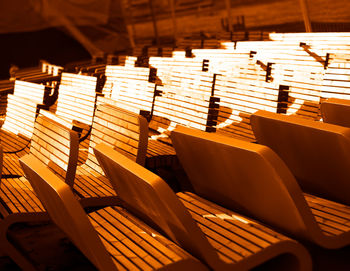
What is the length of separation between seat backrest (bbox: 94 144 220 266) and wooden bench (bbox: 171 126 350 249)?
355mm

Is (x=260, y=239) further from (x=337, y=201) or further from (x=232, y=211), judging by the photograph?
(x=337, y=201)

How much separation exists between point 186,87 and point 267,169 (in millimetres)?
2838

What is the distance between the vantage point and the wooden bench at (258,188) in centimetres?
222

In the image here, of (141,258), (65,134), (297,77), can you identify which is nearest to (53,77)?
(297,77)

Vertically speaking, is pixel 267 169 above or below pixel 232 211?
above

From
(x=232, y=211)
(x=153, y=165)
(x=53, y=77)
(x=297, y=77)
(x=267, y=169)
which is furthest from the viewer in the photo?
(x=53, y=77)

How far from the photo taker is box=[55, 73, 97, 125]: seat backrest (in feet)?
16.0

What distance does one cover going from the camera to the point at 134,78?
5.55m

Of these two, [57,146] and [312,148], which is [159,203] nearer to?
[312,148]

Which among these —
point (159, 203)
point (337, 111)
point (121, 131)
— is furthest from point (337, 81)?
point (159, 203)

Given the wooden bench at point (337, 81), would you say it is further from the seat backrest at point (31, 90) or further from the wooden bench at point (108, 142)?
the seat backrest at point (31, 90)

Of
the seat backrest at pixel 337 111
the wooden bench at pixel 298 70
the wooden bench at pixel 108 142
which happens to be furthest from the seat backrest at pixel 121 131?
the wooden bench at pixel 298 70

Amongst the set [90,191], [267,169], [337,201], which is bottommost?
[90,191]

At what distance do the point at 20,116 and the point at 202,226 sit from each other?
10.4 feet
